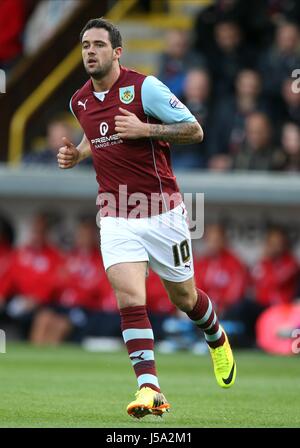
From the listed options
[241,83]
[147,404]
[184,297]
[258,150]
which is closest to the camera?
[147,404]

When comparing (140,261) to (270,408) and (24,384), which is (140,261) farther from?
(24,384)

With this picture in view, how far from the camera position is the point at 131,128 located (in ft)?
25.5

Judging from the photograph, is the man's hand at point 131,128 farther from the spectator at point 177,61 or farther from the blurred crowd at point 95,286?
the spectator at point 177,61

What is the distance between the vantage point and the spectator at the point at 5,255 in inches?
667

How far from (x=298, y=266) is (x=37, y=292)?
3594 millimetres

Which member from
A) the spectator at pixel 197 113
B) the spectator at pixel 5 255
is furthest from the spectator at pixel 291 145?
the spectator at pixel 5 255

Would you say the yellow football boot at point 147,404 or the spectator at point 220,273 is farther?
the spectator at point 220,273

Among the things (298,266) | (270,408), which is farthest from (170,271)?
(298,266)

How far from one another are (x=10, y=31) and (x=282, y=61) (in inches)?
160

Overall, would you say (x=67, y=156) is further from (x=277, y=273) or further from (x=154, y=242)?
(x=277, y=273)

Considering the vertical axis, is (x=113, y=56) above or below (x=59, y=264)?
above

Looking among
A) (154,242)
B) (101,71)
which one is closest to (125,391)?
(154,242)

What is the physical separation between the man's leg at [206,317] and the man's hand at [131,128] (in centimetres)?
103

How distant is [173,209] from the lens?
26.8ft
